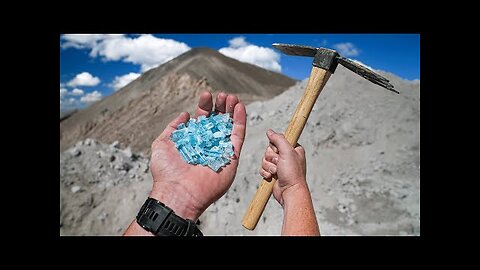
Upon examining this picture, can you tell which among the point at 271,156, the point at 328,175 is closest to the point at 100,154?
the point at 328,175

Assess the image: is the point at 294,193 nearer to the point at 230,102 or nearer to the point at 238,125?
the point at 238,125

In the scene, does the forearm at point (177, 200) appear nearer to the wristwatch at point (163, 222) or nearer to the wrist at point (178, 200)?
the wrist at point (178, 200)

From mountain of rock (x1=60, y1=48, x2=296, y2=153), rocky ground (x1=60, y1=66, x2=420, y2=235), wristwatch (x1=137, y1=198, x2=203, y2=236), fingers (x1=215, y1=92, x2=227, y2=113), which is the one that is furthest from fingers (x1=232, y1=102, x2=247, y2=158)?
mountain of rock (x1=60, y1=48, x2=296, y2=153)

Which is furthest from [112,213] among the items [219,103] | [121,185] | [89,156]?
[219,103]

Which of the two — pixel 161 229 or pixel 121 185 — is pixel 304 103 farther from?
pixel 121 185

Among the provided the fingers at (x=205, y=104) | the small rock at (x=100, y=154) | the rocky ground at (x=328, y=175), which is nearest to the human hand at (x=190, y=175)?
the fingers at (x=205, y=104)

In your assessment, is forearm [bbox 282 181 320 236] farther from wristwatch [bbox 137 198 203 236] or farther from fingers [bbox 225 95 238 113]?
fingers [bbox 225 95 238 113]
